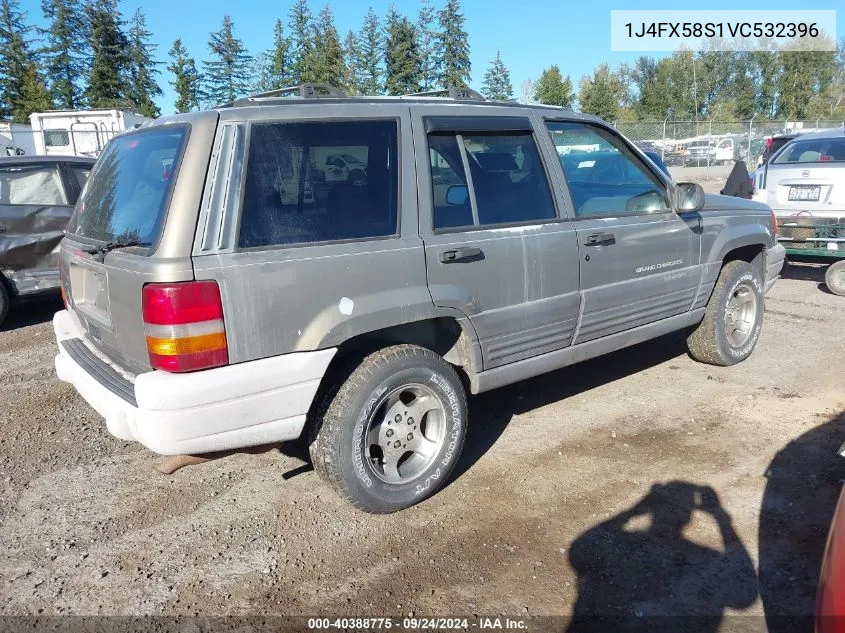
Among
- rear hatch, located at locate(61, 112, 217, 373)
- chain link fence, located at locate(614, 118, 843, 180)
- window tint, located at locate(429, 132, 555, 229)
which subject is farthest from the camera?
chain link fence, located at locate(614, 118, 843, 180)

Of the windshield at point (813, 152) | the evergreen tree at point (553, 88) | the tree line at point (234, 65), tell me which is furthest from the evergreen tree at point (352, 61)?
the windshield at point (813, 152)

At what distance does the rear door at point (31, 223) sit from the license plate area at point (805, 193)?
868cm

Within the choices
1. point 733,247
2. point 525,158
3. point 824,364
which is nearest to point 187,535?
point 525,158

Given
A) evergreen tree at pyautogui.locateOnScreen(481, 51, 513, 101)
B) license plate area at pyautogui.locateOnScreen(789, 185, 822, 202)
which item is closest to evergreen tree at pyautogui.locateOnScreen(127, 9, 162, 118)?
evergreen tree at pyautogui.locateOnScreen(481, 51, 513, 101)

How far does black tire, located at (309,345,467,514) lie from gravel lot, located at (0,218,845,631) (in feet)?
0.56

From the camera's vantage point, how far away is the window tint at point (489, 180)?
3.40 metres

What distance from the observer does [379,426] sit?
3.28 meters

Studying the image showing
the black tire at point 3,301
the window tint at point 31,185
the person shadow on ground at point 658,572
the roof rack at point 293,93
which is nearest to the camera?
the person shadow on ground at point 658,572

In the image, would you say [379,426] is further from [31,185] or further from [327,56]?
[327,56]

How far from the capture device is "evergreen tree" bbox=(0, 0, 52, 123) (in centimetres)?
4122

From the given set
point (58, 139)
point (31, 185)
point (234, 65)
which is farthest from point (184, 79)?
point (31, 185)

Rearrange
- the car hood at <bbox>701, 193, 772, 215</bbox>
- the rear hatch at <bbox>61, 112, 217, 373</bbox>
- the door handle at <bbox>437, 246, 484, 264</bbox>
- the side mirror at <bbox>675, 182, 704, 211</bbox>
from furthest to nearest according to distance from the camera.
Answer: the car hood at <bbox>701, 193, 772, 215</bbox>, the side mirror at <bbox>675, 182, 704, 211</bbox>, the door handle at <bbox>437, 246, 484, 264</bbox>, the rear hatch at <bbox>61, 112, 217, 373</bbox>

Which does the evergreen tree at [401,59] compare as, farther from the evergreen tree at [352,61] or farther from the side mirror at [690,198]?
the side mirror at [690,198]

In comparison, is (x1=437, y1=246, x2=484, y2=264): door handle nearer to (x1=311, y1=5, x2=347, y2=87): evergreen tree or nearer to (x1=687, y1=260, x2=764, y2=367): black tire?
(x1=687, y1=260, x2=764, y2=367): black tire
